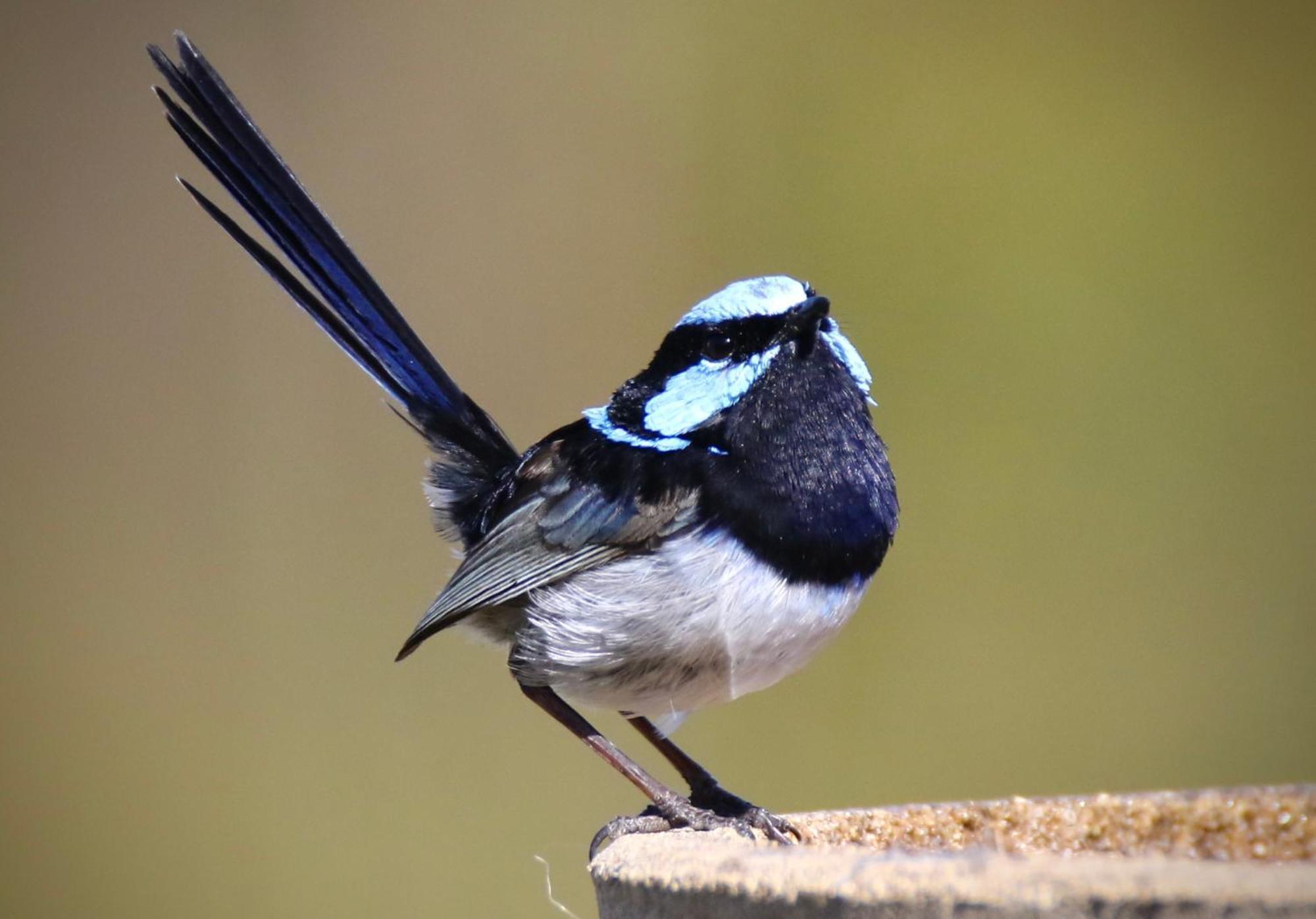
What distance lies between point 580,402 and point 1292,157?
1.69 meters

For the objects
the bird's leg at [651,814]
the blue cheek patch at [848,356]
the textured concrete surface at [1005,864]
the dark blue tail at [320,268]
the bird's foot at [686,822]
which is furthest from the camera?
the dark blue tail at [320,268]

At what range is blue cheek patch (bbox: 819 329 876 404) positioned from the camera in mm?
1596

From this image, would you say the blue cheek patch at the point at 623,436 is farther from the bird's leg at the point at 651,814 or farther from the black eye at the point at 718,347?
the bird's leg at the point at 651,814

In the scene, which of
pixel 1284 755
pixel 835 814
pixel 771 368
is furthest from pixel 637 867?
pixel 1284 755

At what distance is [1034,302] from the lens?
3078mm

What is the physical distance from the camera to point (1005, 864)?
0.79 metres

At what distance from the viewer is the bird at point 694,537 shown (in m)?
1.47

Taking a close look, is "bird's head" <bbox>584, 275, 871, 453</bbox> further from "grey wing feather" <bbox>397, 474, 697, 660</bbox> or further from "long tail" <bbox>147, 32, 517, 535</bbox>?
"long tail" <bbox>147, 32, 517, 535</bbox>

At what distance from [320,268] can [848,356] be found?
81 centimetres

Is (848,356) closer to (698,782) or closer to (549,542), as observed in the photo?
(549,542)

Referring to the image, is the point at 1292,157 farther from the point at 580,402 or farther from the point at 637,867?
the point at 637,867

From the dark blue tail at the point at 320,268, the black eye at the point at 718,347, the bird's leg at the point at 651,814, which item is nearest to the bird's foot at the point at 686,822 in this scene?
the bird's leg at the point at 651,814

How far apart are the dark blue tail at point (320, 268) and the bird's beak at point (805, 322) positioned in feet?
2.02

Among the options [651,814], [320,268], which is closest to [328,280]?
[320,268]
